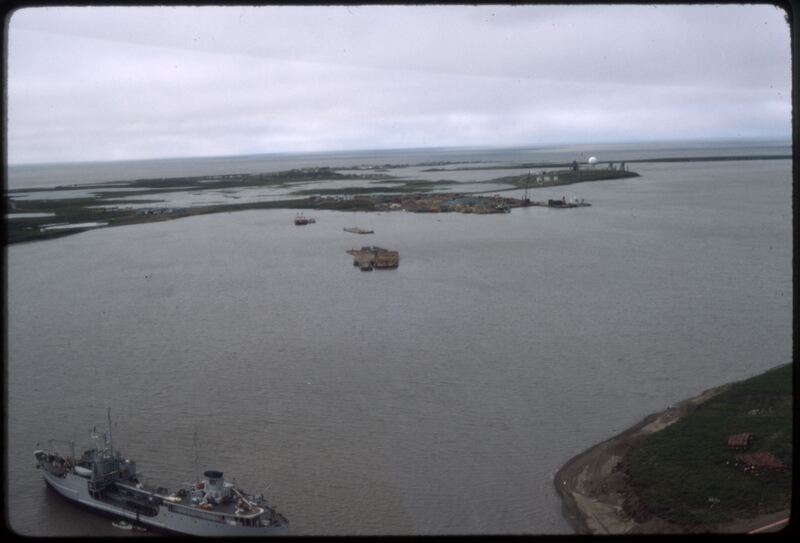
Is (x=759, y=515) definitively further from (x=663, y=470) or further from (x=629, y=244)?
(x=629, y=244)

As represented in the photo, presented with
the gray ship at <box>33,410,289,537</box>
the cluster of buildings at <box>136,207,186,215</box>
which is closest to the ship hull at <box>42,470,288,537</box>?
the gray ship at <box>33,410,289,537</box>

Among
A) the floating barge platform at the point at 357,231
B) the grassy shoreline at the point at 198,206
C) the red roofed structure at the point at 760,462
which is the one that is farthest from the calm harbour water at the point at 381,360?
the grassy shoreline at the point at 198,206

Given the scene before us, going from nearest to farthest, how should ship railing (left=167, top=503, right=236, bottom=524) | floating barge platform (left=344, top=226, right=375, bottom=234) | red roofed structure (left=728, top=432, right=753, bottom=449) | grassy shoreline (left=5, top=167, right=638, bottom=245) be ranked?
ship railing (left=167, top=503, right=236, bottom=524) → red roofed structure (left=728, top=432, right=753, bottom=449) → floating barge platform (left=344, top=226, right=375, bottom=234) → grassy shoreline (left=5, top=167, right=638, bottom=245)

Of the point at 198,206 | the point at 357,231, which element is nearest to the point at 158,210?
the point at 198,206

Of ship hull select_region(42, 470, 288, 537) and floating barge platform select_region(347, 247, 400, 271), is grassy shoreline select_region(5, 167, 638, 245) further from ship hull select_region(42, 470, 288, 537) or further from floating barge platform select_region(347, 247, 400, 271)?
ship hull select_region(42, 470, 288, 537)

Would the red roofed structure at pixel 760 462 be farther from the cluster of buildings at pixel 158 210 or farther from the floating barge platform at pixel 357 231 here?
the cluster of buildings at pixel 158 210
